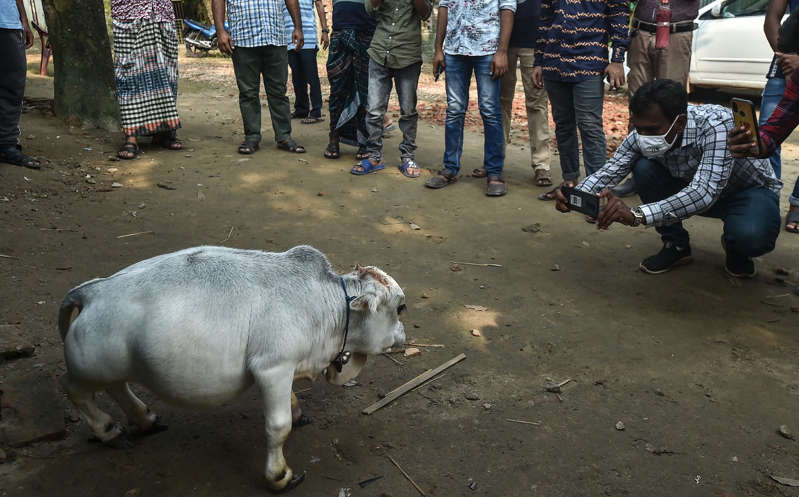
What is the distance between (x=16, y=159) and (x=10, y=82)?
68 centimetres

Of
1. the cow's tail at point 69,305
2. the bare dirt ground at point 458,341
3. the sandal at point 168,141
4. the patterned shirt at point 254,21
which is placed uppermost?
the patterned shirt at point 254,21

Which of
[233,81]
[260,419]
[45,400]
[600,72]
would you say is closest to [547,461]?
[260,419]

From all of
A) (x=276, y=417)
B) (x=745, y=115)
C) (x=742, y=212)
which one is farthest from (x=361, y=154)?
(x=276, y=417)

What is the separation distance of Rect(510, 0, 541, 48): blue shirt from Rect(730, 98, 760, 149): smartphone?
294 cm

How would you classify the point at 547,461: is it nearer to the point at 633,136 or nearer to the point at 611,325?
the point at 611,325

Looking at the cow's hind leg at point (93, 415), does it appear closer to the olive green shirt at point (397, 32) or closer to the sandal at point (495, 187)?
the sandal at point (495, 187)

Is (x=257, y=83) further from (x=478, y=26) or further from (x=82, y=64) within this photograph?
(x=478, y=26)

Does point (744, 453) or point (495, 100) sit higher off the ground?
point (495, 100)

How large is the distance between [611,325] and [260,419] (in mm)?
2104

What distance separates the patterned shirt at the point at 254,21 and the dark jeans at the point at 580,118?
2859 millimetres

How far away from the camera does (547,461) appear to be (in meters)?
2.71

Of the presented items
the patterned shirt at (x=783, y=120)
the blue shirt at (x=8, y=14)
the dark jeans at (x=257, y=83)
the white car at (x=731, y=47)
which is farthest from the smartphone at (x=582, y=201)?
the white car at (x=731, y=47)

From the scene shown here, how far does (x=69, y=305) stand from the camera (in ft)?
8.04

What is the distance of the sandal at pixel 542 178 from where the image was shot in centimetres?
642
